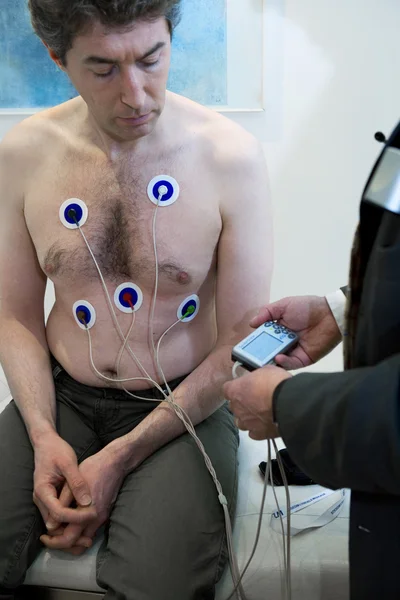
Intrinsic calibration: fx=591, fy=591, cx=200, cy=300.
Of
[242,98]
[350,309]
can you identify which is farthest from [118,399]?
[242,98]

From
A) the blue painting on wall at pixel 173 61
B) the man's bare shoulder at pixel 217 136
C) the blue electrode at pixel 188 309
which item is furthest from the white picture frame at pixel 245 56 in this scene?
the blue electrode at pixel 188 309

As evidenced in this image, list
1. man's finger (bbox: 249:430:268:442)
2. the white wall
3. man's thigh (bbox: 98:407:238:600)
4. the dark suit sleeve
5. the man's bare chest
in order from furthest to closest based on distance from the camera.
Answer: the white wall, the man's bare chest, man's thigh (bbox: 98:407:238:600), man's finger (bbox: 249:430:268:442), the dark suit sleeve

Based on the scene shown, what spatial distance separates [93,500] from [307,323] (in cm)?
49

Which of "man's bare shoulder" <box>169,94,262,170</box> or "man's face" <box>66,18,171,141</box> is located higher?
"man's face" <box>66,18,171,141</box>

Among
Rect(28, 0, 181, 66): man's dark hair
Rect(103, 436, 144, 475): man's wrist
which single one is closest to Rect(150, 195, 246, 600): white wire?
Rect(103, 436, 144, 475): man's wrist

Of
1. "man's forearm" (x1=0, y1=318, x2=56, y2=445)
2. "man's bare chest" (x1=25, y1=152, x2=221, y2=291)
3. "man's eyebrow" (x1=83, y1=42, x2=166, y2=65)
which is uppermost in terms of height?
"man's eyebrow" (x1=83, y1=42, x2=166, y2=65)

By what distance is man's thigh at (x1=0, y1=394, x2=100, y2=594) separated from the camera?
1009 millimetres

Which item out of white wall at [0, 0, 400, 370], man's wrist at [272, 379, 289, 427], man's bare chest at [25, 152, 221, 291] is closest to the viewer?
man's wrist at [272, 379, 289, 427]

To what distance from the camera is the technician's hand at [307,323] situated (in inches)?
38.9

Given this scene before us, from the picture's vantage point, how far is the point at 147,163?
46.3 inches

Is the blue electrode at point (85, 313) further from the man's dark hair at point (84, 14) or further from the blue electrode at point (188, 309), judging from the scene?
the man's dark hair at point (84, 14)

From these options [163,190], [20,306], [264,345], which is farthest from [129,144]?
[264,345]

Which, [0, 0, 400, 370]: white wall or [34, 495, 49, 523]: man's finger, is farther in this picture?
[0, 0, 400, 370]: white wall

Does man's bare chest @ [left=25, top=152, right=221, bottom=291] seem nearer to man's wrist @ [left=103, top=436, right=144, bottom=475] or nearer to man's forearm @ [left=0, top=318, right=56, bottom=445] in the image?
man's forearm @ [left=0, top=318, right=56, bottom=445]
